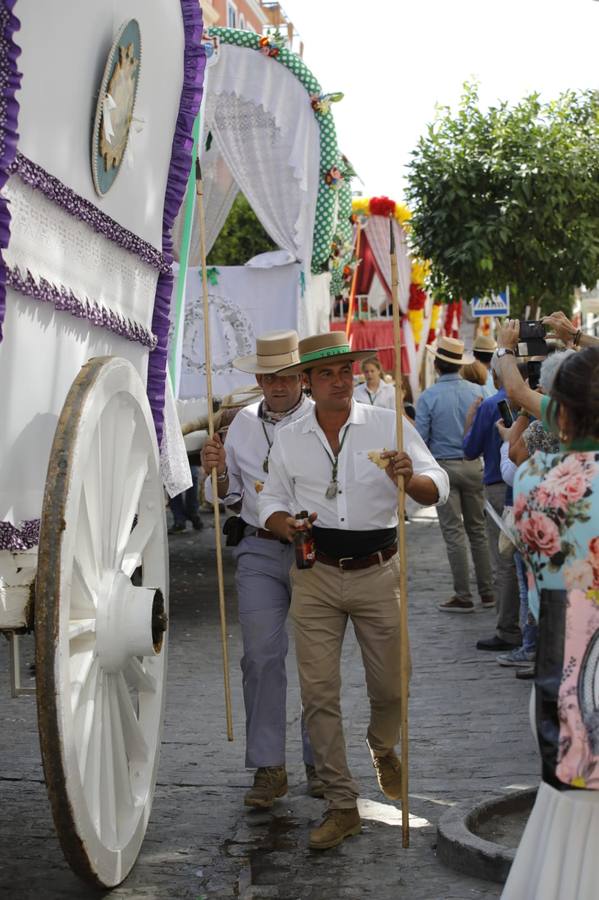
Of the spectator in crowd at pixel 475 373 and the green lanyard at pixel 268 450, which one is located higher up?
the spectator in crowd at pixel 475 373

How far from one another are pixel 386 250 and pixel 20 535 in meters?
24.7

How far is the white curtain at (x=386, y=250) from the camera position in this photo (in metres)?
26.9

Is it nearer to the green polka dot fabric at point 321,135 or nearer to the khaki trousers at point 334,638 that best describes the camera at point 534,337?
the khaki trousers at point 334,638

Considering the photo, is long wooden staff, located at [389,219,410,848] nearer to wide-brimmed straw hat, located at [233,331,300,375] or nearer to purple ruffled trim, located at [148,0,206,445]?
purple ruffled trim, located at [148,0,206,445]

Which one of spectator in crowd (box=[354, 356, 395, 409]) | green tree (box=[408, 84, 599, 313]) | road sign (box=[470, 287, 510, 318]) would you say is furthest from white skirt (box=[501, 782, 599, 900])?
green tree (box=[408, 84, 599, 313])

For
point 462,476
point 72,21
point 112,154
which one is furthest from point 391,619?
point 462,476

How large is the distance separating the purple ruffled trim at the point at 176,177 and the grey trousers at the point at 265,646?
2.53 feet

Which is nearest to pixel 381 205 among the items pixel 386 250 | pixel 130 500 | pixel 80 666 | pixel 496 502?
pixel 386 250

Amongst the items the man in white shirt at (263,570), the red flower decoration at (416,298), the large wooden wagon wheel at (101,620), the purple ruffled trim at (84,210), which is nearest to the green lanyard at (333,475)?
the man in white shirt at (263,570)

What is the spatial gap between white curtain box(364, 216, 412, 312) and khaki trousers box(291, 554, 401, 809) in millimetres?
21038

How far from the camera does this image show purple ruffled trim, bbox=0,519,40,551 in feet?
12.2

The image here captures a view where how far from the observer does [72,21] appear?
13.3 feet

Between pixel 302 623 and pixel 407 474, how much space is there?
30.5 inches

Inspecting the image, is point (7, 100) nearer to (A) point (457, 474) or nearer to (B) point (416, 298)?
(A) point (457, 474)
